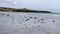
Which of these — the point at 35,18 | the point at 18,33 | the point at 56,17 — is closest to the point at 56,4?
the point at 56,17

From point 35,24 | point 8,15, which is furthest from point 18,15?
point 35,24

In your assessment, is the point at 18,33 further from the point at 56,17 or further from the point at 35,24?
the point at 56,17

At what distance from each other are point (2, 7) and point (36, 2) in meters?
0.39

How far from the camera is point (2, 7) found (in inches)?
52.4

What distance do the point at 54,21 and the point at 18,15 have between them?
414 mm

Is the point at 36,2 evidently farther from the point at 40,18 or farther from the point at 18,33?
the point at 18,33

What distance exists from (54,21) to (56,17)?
0.17ft

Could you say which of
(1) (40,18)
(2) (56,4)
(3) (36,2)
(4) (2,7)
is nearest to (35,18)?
(1) (40,18)

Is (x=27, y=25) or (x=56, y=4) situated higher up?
(x=56, y=4)

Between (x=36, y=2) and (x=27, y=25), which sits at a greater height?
(x=36, y=2)

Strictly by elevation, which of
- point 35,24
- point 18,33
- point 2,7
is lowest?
point 18,33

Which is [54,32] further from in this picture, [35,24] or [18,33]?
[18,33]

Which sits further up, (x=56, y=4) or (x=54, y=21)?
(x=56, y=4)

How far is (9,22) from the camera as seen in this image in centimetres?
135
